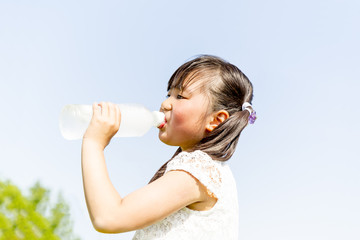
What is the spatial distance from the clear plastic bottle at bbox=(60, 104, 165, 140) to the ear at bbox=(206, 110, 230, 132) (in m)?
0.31

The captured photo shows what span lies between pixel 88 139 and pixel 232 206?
0.78 meters

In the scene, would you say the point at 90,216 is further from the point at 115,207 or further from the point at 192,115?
the point at 192,115

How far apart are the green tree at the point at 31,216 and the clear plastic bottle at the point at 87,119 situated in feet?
37.2

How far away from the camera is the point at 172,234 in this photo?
7.14ft

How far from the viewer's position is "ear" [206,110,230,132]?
243cm

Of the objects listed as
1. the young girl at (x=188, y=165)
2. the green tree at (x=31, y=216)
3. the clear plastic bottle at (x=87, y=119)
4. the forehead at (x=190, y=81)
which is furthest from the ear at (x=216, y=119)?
the green tree at (x=31, y=216)

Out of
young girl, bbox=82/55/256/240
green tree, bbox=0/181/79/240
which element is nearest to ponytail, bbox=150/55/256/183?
young girl, bbox=82/55/256/240

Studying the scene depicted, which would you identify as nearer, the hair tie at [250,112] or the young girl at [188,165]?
the young girl at [188,165]

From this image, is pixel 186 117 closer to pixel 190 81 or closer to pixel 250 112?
pixel 190 81

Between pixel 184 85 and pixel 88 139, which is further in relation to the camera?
pixel 184 85

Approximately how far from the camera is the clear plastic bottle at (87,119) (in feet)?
8.31

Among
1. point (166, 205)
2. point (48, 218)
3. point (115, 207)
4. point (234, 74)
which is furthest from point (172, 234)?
→ point (48, 218)

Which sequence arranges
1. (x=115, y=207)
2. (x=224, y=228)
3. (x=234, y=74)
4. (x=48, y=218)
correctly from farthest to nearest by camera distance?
(x=48, y=218)
(x=234, y=74)
(x=224, y=228)
(x=115, y=207)

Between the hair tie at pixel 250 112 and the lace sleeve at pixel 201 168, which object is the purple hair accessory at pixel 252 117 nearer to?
the hair tie at pixel 250 112
